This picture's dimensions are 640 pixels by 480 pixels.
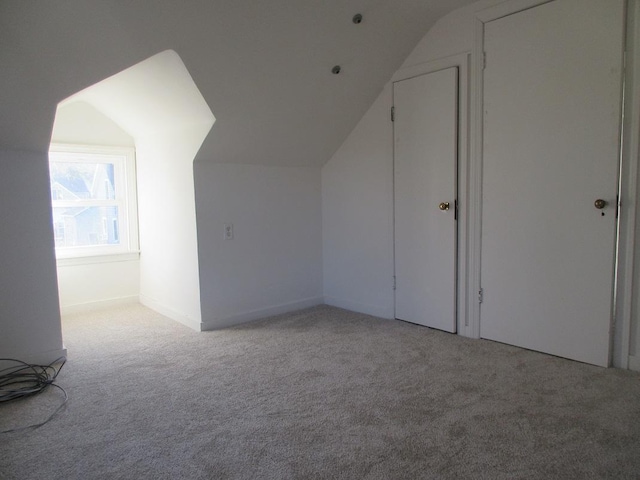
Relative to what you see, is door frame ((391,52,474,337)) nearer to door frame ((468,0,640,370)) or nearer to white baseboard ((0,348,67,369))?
door frame ((468,0,640,370))

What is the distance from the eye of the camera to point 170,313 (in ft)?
12.9

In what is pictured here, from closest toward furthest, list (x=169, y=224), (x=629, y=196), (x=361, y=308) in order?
1. (x=629, y=196)
2. (x=169, y=224)
3. (x=361, y=308)

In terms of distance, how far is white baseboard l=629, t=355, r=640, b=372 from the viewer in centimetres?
253

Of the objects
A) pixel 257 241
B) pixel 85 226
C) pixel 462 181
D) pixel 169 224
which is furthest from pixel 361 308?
pixel 85 226

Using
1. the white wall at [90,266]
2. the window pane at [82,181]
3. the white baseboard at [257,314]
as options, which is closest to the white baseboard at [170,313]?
the white baseboard at [257,314]

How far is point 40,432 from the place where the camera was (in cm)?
202

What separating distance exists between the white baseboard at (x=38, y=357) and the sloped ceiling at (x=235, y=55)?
1308 millimetres

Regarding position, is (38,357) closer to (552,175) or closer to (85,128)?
(85,128)

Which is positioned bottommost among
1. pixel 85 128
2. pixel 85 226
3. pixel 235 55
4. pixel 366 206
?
pixel 85 226

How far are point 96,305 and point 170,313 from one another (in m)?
0.91

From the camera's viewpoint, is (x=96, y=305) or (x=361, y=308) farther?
(x=96, y=305)

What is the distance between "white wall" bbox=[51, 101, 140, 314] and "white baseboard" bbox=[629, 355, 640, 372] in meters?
4.22

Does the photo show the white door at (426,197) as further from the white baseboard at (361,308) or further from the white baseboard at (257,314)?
the white baseboard at (257,314)

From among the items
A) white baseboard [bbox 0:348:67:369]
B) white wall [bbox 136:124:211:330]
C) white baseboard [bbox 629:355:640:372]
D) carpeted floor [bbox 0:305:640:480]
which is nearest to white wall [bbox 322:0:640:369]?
carpeted floor [bbox 0:305:640:480]
